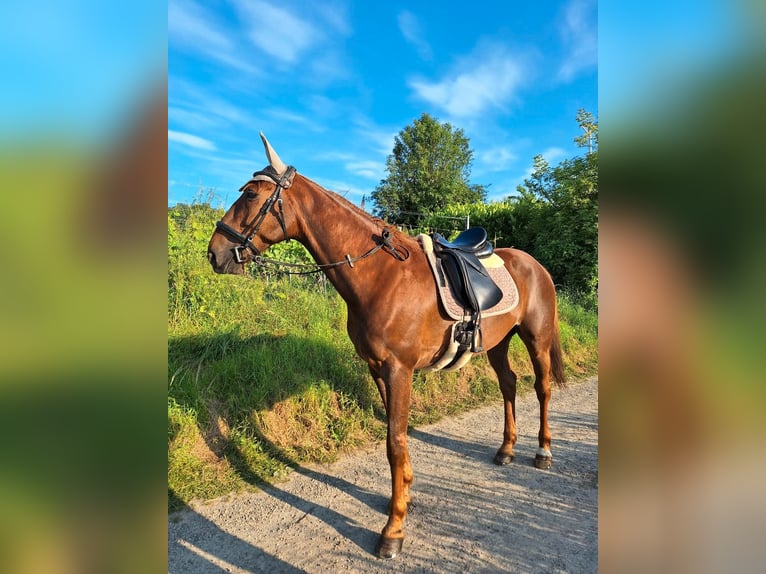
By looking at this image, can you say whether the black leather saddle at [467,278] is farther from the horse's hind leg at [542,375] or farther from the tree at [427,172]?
the tree at [427,172]

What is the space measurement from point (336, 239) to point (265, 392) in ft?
7.28

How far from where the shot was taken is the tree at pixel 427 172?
2961 centimetres

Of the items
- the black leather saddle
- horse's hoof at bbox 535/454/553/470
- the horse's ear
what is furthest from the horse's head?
horse's hoof at bbox 535/454/553/470

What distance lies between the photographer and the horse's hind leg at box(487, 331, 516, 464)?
3.60 metres

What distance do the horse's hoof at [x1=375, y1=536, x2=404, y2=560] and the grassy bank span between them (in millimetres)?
1264

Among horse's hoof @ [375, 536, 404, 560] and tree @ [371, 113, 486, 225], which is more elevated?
tree @ [371, 113, 486, 225]

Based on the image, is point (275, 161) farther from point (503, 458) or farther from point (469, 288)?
point (503, 458)

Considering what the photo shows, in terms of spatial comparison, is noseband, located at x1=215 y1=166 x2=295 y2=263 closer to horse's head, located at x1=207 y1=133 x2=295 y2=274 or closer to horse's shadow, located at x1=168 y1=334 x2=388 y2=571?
horse's head, located at x1=207 y1=133 x2=295 y2=274

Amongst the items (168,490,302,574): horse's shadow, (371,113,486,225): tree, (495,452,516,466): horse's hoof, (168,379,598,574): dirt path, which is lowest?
(168,490,302,574): horse's shadow

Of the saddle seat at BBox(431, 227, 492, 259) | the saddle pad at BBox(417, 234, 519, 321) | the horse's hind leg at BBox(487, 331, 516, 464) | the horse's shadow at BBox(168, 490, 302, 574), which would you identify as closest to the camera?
the horse's shadow at BBox(168, 490, 302, 574)

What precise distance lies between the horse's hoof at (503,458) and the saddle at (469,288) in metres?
1.26

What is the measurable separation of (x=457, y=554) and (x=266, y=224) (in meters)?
2.41
